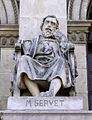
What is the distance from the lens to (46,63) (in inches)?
360

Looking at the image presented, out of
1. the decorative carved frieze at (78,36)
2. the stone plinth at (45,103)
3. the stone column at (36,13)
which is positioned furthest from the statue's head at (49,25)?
the decorative carved frieze at (78,36)

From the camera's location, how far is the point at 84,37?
38.3ft

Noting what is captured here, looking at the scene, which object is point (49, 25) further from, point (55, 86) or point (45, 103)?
point (45, 103)

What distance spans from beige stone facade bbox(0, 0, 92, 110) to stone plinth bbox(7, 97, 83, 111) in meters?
2.55

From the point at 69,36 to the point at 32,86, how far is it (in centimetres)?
313

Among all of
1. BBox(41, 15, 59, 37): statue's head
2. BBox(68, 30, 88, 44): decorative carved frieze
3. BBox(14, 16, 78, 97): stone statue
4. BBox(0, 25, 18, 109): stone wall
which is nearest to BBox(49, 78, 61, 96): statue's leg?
BBox(14, 16, 78, 97): stone statue

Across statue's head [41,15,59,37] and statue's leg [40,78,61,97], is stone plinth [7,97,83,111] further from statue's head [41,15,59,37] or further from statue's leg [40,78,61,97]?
statue's head [41,15,59,37]

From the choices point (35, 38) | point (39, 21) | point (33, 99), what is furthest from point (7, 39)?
point (33, 99)

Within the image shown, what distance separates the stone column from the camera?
34.7 feet

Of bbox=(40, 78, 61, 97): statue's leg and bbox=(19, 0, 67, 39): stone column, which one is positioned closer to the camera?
bbox=(40, 78, 61, 97): statue's leg

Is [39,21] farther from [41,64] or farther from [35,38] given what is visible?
[41,64]

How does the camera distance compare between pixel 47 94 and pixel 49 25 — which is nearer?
pixel 47 94

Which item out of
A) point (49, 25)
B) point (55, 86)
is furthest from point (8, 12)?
point (55, 86)

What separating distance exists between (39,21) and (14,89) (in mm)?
2251
